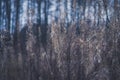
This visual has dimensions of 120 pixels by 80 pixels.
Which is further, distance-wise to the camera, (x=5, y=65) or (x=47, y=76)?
(x=5, y=65)

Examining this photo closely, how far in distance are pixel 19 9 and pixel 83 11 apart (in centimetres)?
430

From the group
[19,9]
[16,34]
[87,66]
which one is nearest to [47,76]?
[87,66]

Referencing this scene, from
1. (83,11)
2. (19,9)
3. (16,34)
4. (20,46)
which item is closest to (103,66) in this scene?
(83,11)

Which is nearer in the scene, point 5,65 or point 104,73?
point 104,73

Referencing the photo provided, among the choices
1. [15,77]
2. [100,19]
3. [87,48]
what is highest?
[100,19]

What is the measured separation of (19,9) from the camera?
1098 cm

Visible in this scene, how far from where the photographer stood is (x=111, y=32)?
6160 mm

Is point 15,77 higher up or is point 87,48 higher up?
point 87,48

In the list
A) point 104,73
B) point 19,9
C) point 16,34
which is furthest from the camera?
point 19,9

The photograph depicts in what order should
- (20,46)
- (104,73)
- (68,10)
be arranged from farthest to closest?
(20,46) < (68,10) < (104,73)

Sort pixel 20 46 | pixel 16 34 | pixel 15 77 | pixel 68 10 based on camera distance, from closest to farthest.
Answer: pixel 15 77 → pixel 68 10 → pixel 20 46 → pixel 16 34

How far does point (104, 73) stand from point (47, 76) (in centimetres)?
96

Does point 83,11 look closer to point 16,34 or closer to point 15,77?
point 15,77

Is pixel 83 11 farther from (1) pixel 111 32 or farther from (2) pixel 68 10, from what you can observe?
(1) pixel 111 32
